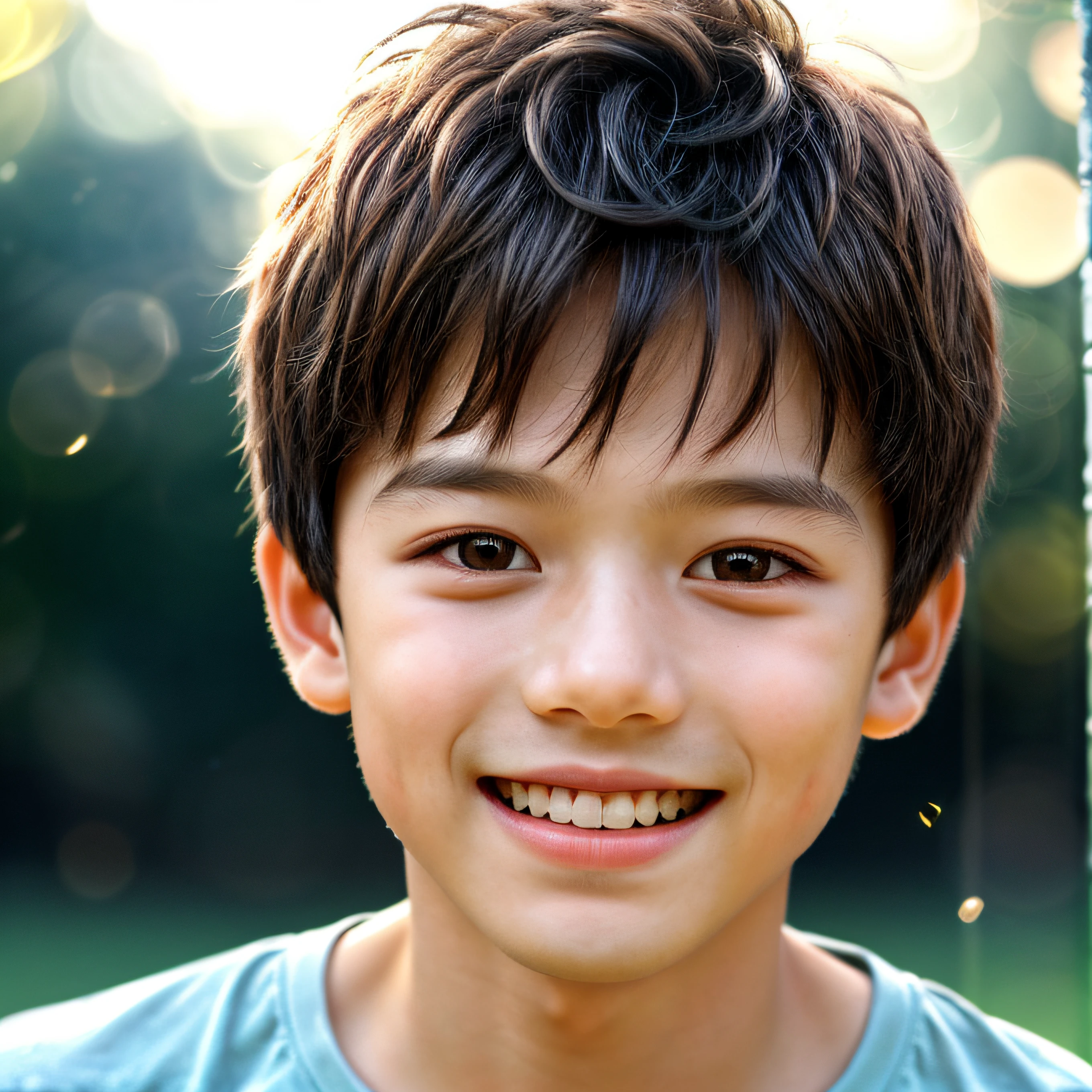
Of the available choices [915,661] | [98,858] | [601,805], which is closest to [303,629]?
[601,805]

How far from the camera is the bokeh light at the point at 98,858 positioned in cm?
156

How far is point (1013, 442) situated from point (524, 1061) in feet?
3.66

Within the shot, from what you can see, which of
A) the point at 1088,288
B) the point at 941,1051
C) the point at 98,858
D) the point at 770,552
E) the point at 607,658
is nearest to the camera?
the point at 607,658

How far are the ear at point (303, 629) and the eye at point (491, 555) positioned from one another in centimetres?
19

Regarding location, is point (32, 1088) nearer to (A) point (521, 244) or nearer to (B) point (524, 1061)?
(B) point (524, 1061)

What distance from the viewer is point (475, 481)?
730 millimetres

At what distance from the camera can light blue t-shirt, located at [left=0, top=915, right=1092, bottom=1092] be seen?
37.5 inches

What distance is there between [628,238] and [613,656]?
31 centimetres

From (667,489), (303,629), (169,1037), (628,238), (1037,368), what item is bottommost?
(169,1037)

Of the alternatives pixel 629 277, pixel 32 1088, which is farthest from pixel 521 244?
pixel 32 1088

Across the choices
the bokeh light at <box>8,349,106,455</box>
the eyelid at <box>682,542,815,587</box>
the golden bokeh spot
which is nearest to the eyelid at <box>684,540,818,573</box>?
the eyelid at <box>682,542,815,587</box>

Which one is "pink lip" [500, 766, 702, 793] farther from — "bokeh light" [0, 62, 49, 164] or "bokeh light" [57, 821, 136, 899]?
"bokeh light" [0, 62, 49, 164]

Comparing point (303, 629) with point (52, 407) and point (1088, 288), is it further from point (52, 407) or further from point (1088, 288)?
point (1088, 288)

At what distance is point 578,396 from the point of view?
70 centimetres
